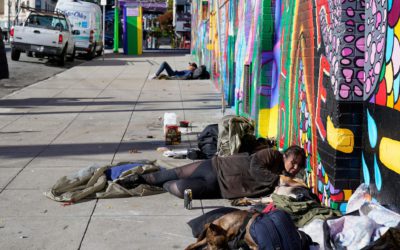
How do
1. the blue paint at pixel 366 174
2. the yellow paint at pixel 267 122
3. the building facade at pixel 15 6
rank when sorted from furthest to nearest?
the building facade at pixel 15 6
the yellow paint at pixel 267 122
the blue paint at pixel 366 174

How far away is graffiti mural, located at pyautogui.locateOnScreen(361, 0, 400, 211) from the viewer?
14.3 ft

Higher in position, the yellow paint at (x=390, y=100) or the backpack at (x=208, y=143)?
the yellow paint at (x=390, y=100)

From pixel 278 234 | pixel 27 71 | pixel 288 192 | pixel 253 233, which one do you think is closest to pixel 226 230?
pixel 253 233

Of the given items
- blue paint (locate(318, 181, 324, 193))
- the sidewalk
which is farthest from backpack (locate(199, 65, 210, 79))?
blue paint (locate(318, 181, 324, 193))

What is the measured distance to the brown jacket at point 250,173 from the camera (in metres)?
6.17

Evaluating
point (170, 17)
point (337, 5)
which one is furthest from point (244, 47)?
point (170, 17)

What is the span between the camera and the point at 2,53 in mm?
14023

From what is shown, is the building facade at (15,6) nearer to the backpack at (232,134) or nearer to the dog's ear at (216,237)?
the backpack at (232,134)

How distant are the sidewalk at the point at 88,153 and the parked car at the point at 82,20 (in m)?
13.0

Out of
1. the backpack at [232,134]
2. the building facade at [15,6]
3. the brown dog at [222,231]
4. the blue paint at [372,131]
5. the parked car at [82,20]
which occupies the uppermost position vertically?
the building facade at [15,6]

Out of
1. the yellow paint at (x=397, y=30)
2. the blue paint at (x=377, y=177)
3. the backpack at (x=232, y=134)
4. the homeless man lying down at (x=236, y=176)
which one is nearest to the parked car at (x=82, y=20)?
the backpack at (x=232, y=134)

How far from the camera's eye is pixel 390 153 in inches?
175

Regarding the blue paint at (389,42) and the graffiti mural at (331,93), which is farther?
the graffiti mural at (331,93)

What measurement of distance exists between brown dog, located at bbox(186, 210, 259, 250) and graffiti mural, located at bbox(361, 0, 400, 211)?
992 mm
